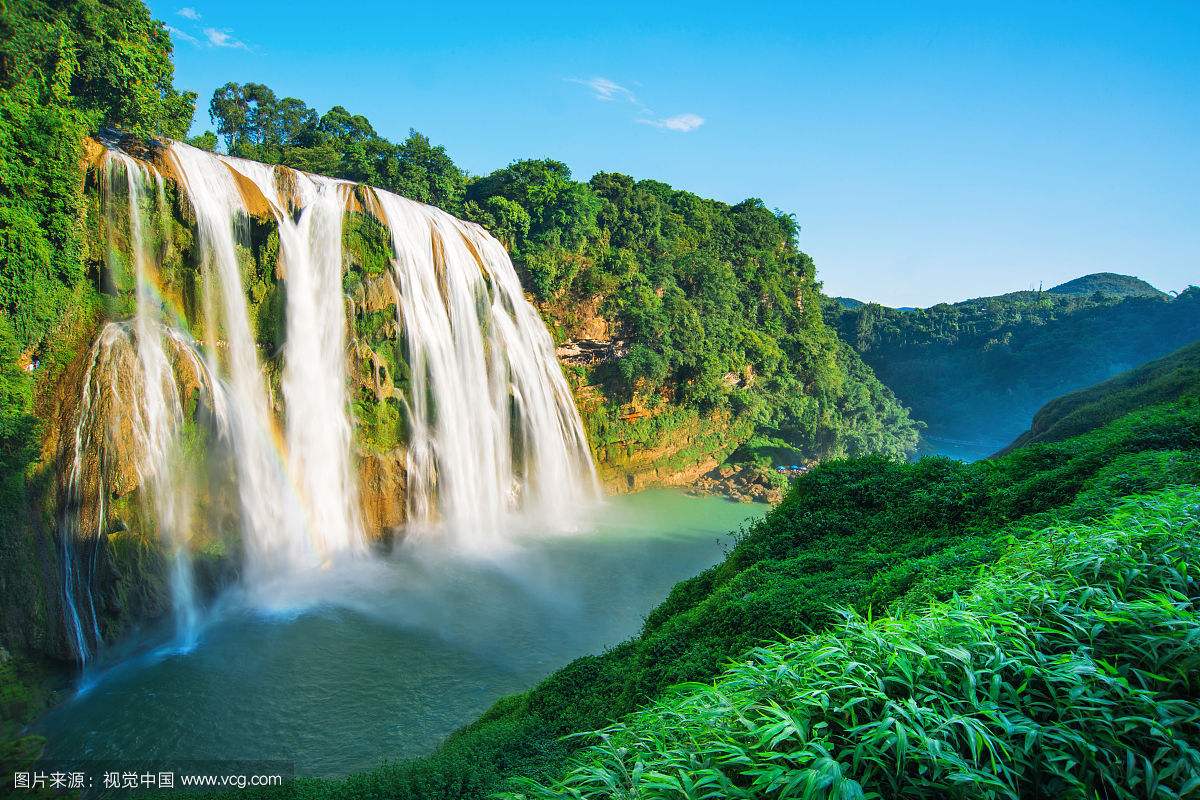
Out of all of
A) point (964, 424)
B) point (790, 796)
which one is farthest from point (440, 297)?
point (964, 424)

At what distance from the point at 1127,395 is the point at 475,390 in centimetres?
1718

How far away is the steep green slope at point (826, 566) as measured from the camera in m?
5.18

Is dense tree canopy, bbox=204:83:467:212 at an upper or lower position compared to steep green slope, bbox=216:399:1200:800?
upper

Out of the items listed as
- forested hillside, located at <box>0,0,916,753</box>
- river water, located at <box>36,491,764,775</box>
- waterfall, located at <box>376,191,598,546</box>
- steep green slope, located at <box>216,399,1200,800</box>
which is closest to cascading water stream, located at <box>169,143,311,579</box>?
forested hillside, located at <box>0,0,916,753</box>

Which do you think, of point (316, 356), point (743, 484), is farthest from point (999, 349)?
point (316, 356)

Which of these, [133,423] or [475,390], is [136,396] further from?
[475,390]

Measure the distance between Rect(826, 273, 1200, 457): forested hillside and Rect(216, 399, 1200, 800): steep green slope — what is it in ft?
141

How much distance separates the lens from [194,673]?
9539 mm

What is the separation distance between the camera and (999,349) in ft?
174

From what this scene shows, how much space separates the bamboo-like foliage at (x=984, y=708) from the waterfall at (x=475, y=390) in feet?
44.6

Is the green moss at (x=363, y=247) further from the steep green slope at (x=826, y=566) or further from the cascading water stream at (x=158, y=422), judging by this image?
the steep green slope at (x=826, y=566)

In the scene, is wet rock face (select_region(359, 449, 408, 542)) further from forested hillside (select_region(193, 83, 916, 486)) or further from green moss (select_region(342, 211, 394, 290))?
Result: forested hillside (select_region(193, 83, 916, 486))

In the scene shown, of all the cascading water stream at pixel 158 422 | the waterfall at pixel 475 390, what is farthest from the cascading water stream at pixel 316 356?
the cascading water stream at pixel 158 422

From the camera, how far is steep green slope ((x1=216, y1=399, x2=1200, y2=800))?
5.18 m
